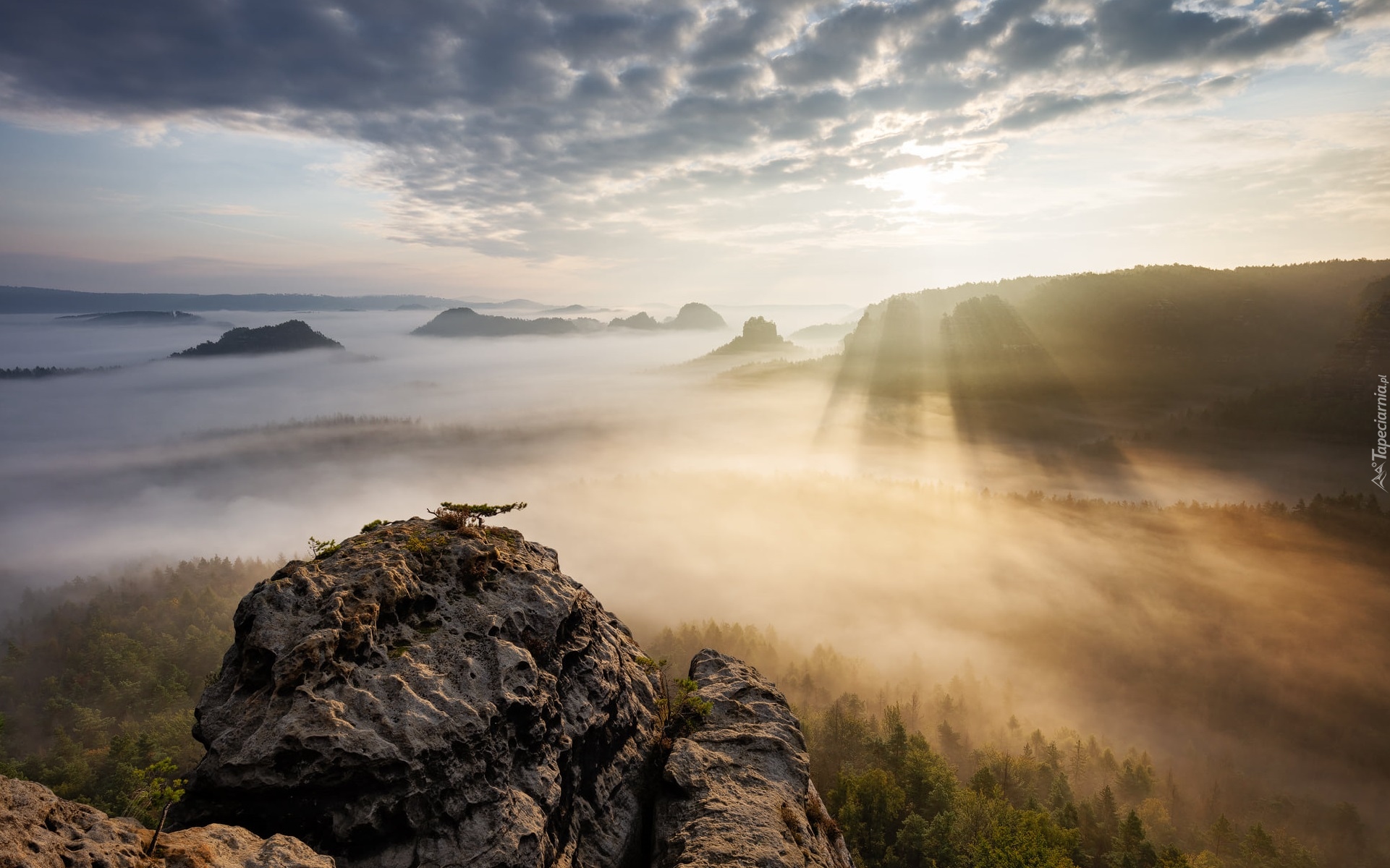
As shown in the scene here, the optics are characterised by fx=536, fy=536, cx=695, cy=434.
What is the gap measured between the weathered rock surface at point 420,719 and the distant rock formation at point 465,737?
0.04 meters

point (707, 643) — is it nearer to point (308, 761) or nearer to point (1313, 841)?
point (1313, 841)

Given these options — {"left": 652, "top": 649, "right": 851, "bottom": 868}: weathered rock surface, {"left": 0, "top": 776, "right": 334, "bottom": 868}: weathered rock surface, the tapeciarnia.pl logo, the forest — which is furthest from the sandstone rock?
the tapeciarnia.pl logo

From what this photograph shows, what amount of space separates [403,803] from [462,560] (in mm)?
6565

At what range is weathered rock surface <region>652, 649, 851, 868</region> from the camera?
52.0 feet

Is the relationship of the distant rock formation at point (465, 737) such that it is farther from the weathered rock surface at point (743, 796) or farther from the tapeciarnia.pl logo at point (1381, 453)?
the tapeciarnia.pl logo at point (1381, 453)

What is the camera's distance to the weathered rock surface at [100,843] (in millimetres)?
7594

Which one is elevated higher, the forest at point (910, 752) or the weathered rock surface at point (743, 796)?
the weathered rock surface at point (743, 796)

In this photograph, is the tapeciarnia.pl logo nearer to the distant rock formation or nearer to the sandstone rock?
the distant rock formation

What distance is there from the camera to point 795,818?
1739 centimetres

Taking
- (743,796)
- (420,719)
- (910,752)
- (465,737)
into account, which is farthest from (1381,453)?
(420,719)

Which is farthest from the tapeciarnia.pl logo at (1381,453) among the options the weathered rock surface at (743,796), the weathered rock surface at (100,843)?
the weathered rock surface at (100,843)

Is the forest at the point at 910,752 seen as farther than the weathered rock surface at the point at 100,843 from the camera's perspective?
Yes

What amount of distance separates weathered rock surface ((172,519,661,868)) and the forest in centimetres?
177

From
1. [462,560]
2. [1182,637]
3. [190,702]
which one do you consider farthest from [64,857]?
[1182,637]
